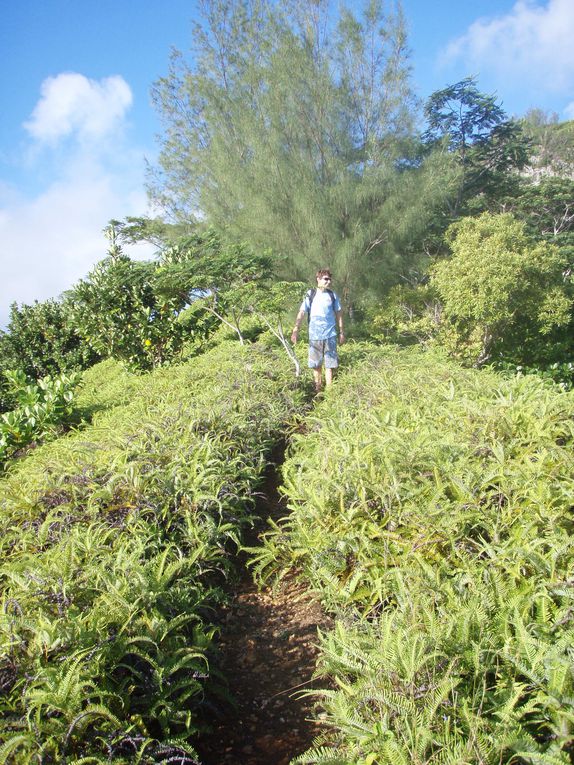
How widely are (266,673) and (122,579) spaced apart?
2.31 ft

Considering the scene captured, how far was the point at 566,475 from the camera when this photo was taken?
2.54 metres

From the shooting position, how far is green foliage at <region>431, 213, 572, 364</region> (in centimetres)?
882

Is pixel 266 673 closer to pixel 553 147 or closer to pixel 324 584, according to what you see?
pixel 324 584

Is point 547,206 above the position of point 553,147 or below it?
below

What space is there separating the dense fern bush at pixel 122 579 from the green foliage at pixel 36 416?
142cm

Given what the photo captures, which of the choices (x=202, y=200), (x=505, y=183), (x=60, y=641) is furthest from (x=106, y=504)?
(x=505, y=183)

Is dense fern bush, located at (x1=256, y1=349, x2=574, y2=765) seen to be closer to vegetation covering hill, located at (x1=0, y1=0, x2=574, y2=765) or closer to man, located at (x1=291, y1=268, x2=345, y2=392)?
vegetation covering hill, located at (x1=0, y1=0, x2=574, y2=765)

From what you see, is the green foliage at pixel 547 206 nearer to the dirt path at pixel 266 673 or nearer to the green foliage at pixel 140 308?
the green foliage at pixel 140 308

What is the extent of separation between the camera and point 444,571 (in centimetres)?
218

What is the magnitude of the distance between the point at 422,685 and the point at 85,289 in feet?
Answer: 25.6

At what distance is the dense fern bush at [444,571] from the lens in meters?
1.43

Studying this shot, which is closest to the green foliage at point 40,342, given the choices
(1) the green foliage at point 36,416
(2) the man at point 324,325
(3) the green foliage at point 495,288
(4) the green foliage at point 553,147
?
(1) the green foliage at point 36,416

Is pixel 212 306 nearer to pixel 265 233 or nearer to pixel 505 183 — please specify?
pixel 265 233

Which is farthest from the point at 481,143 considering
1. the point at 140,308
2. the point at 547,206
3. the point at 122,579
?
the point at 122,579
